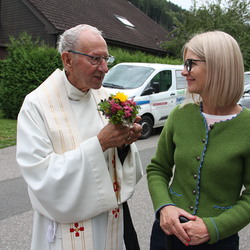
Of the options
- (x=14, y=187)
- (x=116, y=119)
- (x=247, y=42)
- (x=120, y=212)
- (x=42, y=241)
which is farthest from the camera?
(x=247, y=42)

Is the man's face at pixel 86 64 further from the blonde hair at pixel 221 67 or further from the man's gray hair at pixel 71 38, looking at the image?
the blonde hair at pixel 221 67

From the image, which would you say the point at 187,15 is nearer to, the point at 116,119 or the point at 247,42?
the point at 247,42

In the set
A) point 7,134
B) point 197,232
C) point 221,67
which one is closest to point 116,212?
point 197,232

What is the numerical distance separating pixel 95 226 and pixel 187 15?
1879 centimetres

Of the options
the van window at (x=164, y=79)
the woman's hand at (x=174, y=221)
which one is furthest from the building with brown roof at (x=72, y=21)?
the woman's hand at (x=174, y=221)

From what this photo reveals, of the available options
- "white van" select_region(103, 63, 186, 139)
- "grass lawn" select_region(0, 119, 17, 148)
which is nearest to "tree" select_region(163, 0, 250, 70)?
"white van" select_region(103, 63, 186, 139)

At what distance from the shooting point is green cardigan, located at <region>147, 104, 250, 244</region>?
1.48 meters

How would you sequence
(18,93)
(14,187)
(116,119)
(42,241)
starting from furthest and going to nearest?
(18,93) → (14,187) → (42,241) → (116,119)

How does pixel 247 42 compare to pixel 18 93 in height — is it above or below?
above

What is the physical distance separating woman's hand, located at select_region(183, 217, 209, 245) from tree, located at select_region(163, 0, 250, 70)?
57.8 ft

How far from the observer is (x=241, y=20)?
755 inches

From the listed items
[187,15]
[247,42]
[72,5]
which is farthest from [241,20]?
[72,5]

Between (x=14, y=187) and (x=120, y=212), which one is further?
(x=14, y=187)

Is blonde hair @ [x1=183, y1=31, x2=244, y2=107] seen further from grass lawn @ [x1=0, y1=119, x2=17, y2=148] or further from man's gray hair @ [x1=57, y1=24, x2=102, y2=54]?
grass lawn @ [x1=0, y1=119, x2=17, y2=148]
